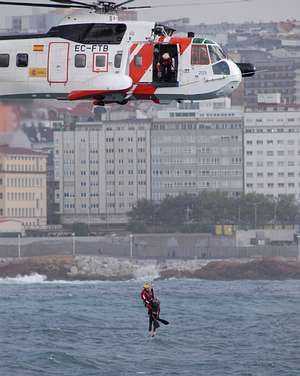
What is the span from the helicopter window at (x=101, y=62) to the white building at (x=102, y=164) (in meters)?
125

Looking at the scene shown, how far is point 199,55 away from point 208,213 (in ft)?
376

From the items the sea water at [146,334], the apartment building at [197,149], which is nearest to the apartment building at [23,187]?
the apartment building at [197,149]

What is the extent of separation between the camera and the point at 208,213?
158m

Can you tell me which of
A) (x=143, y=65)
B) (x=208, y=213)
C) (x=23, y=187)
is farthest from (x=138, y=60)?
(x=23, y=187)

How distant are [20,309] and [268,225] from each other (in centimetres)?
6678

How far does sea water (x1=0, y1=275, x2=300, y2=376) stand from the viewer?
52156 millimetres

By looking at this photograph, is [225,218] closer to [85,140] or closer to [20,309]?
[85,140]

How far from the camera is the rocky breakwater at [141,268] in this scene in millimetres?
140750

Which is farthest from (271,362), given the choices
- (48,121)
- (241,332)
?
(48,121)

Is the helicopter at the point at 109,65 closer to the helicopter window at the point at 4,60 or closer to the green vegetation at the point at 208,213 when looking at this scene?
the helicopter window at the point at 4,60

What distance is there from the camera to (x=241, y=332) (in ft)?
224

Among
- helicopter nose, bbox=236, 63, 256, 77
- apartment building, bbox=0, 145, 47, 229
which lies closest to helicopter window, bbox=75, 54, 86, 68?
helicopter nose, bbox=236, 63, 256, 77

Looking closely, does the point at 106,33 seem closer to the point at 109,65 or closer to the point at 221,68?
the point at 109,65

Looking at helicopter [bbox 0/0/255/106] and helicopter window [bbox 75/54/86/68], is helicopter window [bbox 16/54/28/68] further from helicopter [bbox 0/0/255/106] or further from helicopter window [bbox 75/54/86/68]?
helicopter window [bbox 75/54/86/68]
